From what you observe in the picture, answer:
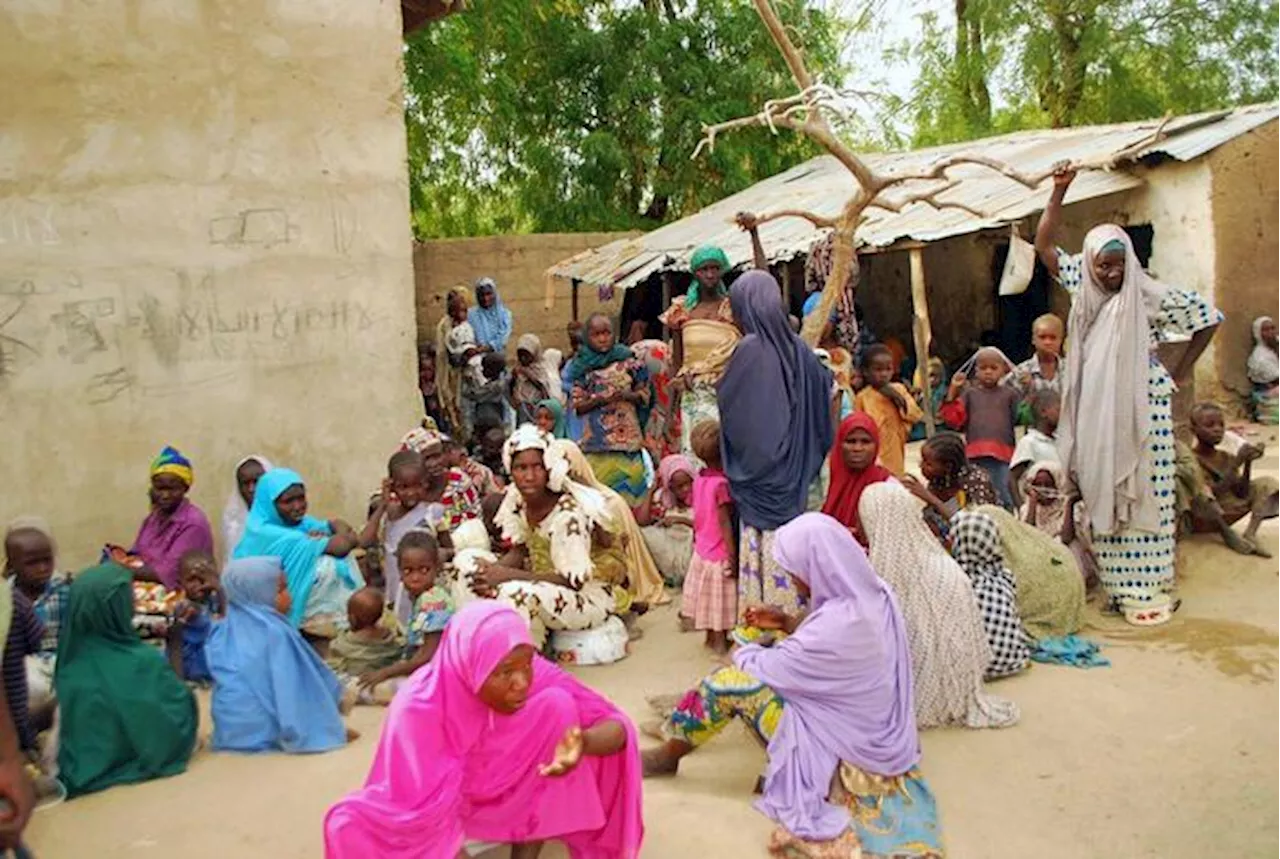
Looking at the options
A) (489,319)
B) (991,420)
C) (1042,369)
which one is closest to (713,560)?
(991,420)

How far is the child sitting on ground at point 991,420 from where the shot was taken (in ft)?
23.8

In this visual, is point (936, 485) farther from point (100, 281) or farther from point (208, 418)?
point (100, 281)

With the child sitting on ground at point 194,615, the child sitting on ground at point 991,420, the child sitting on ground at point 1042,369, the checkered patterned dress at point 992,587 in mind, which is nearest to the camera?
the checkered patterned dress at point 992,587

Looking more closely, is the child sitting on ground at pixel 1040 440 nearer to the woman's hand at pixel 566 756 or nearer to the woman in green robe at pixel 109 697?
the woman's hand at pixel 566 756

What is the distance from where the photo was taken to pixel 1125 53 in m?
17.9

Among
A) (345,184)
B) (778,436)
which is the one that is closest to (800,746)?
(778,436)

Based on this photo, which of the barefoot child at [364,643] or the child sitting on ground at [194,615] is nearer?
the child sitting on ground at [194,615]

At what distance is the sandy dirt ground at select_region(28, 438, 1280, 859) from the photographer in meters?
4.03

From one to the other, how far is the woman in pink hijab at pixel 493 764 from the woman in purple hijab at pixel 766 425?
198cm

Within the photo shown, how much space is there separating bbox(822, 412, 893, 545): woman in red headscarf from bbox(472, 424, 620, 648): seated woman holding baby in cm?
104

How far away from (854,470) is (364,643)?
230 cm

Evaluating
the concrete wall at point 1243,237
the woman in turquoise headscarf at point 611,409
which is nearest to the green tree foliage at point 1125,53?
the concrete wall at point 1243,237

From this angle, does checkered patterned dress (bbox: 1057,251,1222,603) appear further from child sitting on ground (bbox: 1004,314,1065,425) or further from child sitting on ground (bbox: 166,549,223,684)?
child sitting on ground (bbox: 166,549,223,684)

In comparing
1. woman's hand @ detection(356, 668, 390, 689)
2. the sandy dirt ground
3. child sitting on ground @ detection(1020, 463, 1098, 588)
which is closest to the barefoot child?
woman's hand @ detection(356, 668, 390, 689)
